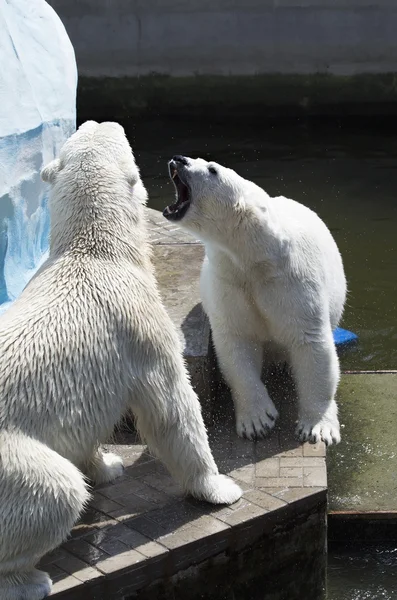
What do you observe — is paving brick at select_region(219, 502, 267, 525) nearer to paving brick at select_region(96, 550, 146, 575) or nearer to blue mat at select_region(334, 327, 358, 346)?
paving brick at select_region(96, 550, 146, 575)

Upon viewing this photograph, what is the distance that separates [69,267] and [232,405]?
5.66 feet

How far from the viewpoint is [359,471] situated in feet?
17.0

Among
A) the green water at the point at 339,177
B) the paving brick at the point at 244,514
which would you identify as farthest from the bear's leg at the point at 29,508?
the green water at the point at 339,177

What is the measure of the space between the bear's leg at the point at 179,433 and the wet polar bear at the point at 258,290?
79 cm

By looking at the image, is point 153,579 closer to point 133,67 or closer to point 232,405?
point 232,405

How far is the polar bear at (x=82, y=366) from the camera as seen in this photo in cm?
363

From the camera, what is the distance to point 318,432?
4957mm

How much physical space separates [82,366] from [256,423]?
1.40 meters

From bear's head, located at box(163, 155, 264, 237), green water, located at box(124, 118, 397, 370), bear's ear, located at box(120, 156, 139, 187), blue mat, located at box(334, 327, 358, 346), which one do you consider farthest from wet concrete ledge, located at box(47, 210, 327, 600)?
green water, located at box(124, 118, 397, 370)

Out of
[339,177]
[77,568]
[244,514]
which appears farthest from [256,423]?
[339,177]

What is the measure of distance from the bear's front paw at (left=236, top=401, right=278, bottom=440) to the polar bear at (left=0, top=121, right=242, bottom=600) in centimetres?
68

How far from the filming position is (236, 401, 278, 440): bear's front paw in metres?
4.99

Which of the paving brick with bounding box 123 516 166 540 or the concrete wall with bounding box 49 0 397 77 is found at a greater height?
the concrete wall with bounding box 49 0 397 77

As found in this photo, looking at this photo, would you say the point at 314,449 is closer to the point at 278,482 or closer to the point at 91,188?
the point at 278,482
